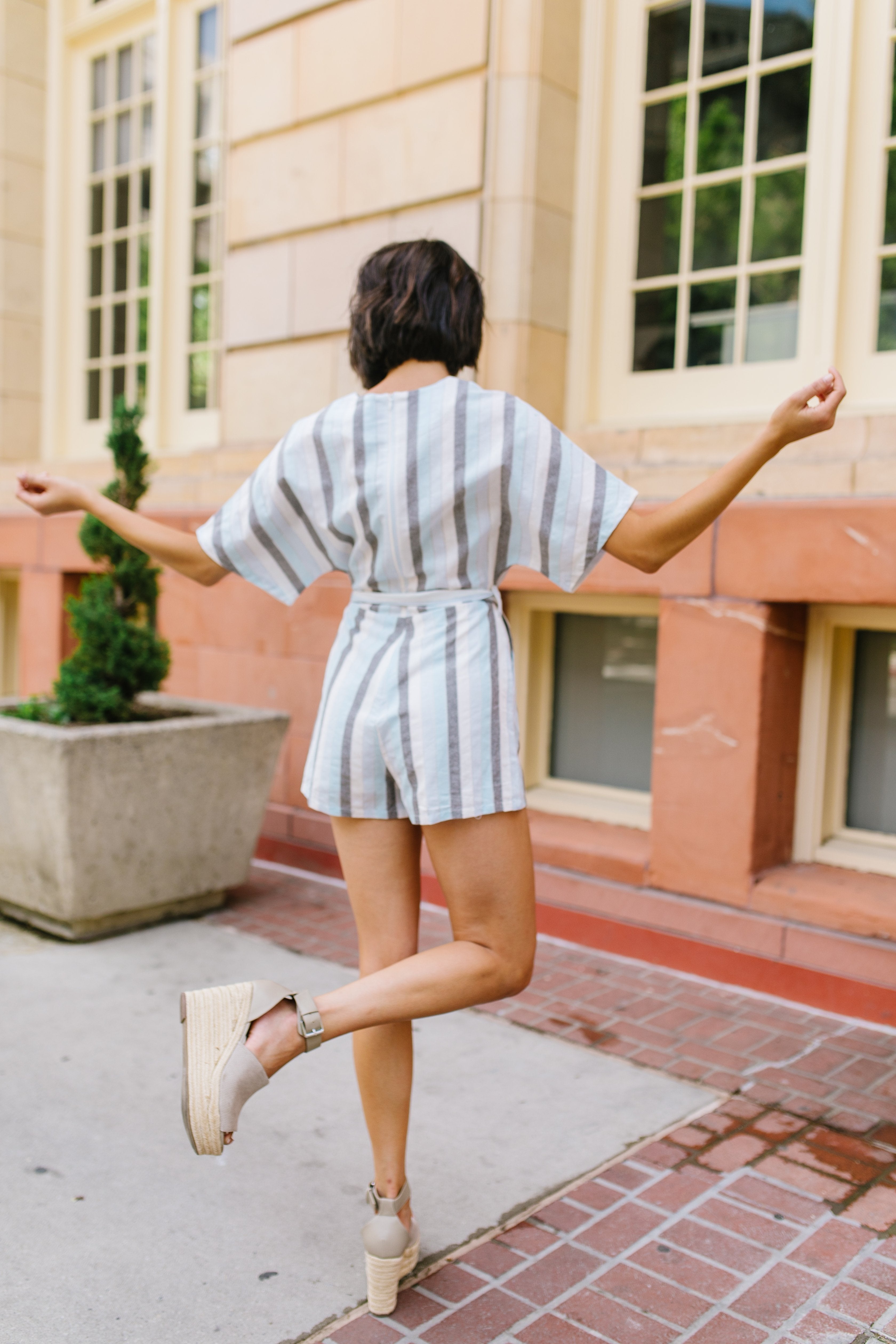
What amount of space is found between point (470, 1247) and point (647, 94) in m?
4.29

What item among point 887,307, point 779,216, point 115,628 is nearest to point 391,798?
point 115,628

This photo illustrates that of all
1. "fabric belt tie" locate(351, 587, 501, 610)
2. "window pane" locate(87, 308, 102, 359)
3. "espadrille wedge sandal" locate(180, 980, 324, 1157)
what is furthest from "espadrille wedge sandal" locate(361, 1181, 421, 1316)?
"window pane" locate(87, 308, 102, 359)

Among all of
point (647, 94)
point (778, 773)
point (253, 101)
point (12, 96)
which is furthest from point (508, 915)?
point (12, 96)

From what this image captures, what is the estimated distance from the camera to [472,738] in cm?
211

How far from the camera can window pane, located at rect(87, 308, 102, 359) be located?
25.0 ft

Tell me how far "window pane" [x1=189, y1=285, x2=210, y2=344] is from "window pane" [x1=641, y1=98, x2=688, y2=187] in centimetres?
290

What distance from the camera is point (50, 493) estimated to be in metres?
2.43

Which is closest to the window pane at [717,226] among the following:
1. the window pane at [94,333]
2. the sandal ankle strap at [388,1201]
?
the sandal ankle strap at [388,1201]

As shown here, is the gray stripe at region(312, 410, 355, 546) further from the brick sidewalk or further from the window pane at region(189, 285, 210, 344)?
the window pane at region(189, 285, 210, 344)

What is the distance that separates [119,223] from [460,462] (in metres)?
6.16

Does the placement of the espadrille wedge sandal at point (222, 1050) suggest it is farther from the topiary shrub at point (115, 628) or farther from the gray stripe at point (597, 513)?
the topiary shrub at point (115, 628)

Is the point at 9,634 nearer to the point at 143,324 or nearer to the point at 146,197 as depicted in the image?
the point at 143,324

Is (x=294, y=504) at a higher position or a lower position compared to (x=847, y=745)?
higher

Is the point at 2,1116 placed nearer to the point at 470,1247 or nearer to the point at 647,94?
the point at 470,1247
